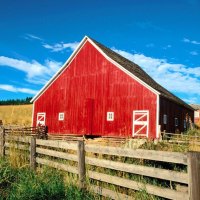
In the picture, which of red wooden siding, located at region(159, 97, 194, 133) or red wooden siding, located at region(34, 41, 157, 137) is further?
red wooden siding, located at region(159, 97, 194, 133)

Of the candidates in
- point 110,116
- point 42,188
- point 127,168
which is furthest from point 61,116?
point 127,168

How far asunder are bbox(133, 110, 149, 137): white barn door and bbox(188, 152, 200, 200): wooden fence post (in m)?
17.9

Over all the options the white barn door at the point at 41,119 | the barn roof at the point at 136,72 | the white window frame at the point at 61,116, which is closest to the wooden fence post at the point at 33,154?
the barn roof at the point at 136,72

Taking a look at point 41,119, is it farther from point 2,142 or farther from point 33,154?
point 33,154

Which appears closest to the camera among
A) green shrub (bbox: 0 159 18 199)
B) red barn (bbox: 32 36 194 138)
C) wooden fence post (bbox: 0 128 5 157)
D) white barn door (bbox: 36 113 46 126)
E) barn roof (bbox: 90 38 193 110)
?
green shrub (bbox: 0 159 18 199)

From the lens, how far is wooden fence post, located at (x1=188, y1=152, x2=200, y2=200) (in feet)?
14.6

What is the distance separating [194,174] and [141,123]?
720 inches

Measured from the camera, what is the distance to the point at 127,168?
577 centimetres

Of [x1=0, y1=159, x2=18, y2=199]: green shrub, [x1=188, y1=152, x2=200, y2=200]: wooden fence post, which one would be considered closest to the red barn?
[x1=0, y1=159, x2=18, y2=199]: green shrub

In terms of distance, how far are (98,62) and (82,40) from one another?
268 cm

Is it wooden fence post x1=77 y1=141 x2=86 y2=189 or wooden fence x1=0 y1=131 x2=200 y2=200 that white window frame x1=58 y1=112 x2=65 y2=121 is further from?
wooden fence post x1=77 y1=141 x2=86 y2=189

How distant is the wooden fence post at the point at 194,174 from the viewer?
4.44 meters

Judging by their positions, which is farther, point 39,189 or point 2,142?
point 2,142

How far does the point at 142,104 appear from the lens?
901 inches
